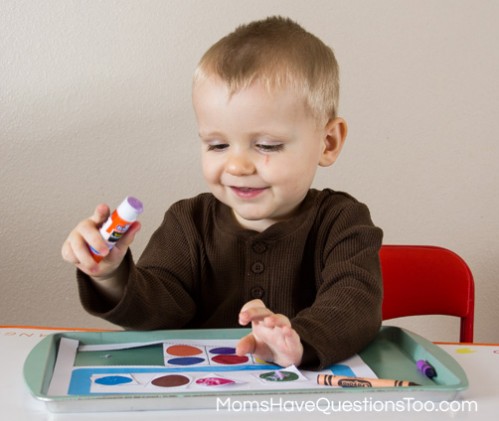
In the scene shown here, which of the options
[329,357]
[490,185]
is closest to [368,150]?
[490,185]

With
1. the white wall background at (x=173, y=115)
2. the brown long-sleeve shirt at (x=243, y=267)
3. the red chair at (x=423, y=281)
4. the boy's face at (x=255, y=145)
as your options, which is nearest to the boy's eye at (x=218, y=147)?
the boy's face at (x=255, y=145)

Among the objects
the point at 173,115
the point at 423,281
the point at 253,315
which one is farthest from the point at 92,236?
the point at 173,115

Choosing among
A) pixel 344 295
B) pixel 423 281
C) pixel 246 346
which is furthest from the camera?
pixel 423 281

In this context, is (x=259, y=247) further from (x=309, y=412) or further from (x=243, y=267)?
(x=309, y=412)

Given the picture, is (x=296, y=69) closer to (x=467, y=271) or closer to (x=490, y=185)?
(x=467, y=271)

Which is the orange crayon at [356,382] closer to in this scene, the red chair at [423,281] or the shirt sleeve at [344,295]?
the shirt sleeve at [344,295]

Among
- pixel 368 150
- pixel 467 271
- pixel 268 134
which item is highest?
pixel 268 134

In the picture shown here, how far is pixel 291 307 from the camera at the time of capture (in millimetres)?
1021

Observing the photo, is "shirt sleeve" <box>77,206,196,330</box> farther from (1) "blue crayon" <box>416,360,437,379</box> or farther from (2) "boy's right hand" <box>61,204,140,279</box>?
(1) "blue crayon" <box>416,360,437,379</box>

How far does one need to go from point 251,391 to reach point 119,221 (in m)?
0.21

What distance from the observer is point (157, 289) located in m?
0.97

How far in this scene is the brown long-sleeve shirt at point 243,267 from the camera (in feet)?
3.01

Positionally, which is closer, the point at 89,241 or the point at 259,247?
the point at 89,241

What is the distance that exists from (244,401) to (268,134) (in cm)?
34
